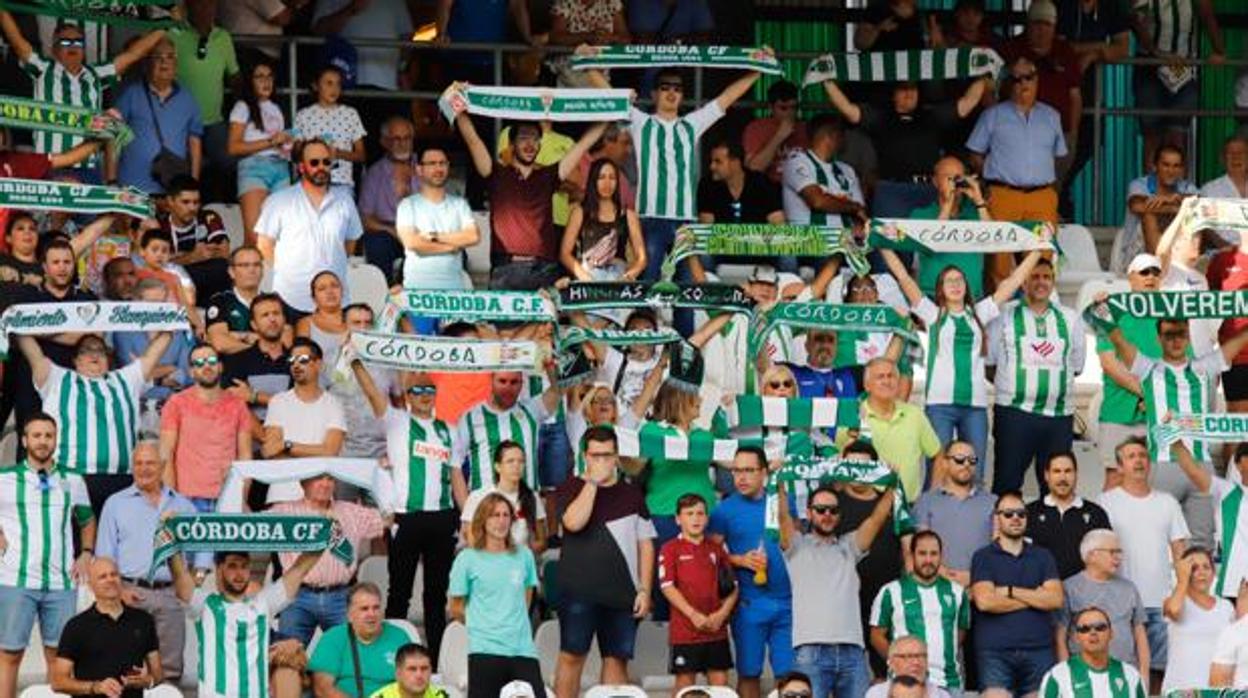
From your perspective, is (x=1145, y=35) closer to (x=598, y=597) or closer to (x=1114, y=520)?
(x=1114, y=520)

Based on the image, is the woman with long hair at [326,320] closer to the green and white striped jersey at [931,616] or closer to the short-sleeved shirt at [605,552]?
the short-sleeved shirt at [605,552]

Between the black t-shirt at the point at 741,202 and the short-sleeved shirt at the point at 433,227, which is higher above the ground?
the black t-shirt at the point at 741,202

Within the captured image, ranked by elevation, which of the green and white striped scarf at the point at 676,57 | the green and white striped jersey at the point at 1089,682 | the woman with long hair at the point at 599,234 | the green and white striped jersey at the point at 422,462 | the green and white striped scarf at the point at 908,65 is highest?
the green and white striped scarf at the point at 908,65

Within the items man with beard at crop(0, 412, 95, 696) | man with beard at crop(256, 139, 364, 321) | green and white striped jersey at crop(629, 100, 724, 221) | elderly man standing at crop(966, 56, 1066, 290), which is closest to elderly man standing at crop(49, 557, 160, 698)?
man with beard at crop(0, 412, 95, 696)

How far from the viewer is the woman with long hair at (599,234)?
2398 cm

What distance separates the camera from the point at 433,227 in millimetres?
24047

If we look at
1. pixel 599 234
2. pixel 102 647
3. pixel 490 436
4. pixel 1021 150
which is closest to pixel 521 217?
pixel 599 234

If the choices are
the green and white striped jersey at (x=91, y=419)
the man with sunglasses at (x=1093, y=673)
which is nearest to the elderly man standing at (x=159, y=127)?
the green and white striped jersey at (x=91, y=419)

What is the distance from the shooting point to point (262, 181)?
25438 millimetres

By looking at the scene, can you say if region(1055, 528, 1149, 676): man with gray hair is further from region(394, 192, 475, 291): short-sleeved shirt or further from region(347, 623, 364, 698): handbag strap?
region(394, 192, 475, 291): short-sleeved shirt

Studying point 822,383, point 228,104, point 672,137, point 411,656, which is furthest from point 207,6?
point 411,656

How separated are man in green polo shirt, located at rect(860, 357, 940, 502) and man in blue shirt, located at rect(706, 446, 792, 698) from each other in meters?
1.05

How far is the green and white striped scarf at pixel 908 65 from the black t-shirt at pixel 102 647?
751 centimetres

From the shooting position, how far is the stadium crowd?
2120 centimetres
